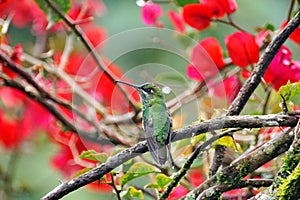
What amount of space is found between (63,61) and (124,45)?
1.27ft

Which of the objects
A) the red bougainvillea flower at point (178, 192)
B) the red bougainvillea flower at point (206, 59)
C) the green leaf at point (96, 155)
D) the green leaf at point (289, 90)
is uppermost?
the red bougainvillea flower at point (206, 59)

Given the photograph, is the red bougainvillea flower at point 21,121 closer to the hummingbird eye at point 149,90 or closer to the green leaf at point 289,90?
the hummingbird eye at point 149,90

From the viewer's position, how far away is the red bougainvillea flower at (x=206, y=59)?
46.0 inches

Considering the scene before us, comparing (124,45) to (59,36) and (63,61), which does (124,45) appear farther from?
(59,36)

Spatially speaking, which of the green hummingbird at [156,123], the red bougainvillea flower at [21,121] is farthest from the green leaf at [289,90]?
the red bougainvillea flower at [21,121]

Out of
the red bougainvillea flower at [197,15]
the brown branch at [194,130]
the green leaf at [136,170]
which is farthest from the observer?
the red bougainvillea flower at [197,15]

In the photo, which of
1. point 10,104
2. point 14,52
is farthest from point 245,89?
point 10,104

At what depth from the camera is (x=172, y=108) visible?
130 centimetres

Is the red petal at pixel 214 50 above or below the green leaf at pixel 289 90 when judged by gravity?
above

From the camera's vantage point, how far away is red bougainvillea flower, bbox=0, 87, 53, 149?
5.60 feet

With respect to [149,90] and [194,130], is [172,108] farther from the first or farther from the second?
[194,130]

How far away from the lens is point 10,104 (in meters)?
1.87

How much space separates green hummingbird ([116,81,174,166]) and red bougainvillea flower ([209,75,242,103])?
31 cm

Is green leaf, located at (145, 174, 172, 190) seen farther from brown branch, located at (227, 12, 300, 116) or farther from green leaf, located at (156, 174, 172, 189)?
brown branch, located at (227, 12, 300, 116)
